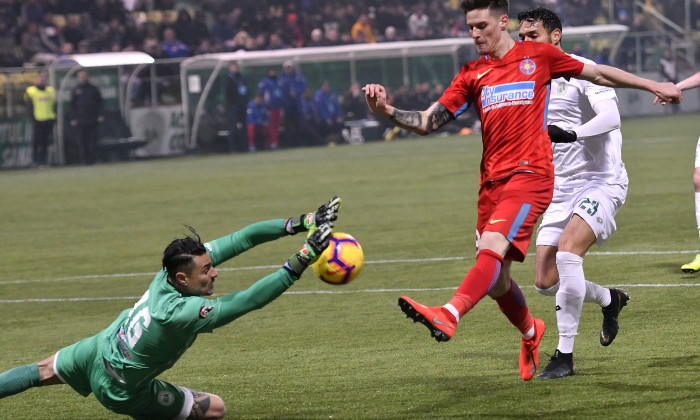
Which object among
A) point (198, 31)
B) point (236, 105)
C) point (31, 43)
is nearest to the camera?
point (236, 105)

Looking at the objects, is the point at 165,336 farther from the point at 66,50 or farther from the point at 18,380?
the point at 66,50

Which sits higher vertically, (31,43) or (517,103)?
(517,103)

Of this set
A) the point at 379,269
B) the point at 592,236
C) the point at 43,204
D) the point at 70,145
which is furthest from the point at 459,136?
the point at 592,236

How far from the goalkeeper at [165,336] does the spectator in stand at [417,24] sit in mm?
29953

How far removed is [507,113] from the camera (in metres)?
5.83

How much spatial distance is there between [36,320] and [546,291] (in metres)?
4.85

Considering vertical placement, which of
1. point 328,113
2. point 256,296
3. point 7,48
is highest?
point 7,48

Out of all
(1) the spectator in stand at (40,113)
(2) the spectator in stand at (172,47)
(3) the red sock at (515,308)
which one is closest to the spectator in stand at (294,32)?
(2) the spectator in stand at (172,47)

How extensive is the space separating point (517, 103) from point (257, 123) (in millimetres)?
23863

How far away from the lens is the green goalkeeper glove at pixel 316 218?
5273 millimetres

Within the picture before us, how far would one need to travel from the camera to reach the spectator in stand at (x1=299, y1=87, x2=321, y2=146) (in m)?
30.0

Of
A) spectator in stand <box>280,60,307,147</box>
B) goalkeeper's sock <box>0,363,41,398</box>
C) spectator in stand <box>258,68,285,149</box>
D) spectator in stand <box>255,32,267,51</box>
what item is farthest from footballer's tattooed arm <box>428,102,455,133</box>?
spectator in stand <box>255,32,267,51</box>

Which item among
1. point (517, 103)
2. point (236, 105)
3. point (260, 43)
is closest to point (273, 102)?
point (236, 105)

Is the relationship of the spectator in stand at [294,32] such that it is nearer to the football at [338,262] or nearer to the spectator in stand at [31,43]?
the spectator in stand at [31,43]
